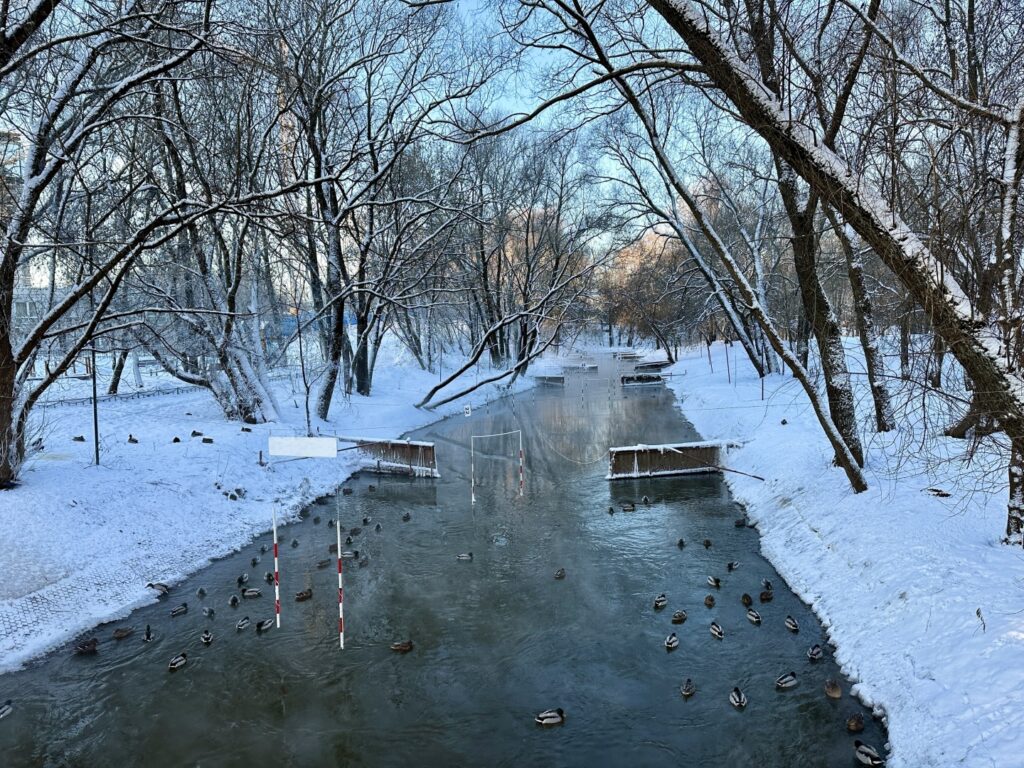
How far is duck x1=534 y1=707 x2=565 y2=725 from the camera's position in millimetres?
6582

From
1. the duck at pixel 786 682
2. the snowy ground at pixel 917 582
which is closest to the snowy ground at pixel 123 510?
the duck at pixel 786 682

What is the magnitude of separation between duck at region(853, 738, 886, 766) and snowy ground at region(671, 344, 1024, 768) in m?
0.15

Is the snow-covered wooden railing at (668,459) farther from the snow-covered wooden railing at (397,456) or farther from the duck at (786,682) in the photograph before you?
the duck at (786,682)

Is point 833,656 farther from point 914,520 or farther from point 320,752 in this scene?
point 320,752

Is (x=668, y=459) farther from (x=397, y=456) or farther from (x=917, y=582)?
(x=917, y=582)

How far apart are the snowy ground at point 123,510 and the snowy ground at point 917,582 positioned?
10.4 meters

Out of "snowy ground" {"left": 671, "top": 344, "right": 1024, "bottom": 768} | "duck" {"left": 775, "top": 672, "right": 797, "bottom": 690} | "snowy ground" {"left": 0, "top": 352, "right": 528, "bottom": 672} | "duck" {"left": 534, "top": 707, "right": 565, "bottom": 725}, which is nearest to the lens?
"snowy ground" {"left": 671, "top": 344, "right": 1024, "bottom": 768}

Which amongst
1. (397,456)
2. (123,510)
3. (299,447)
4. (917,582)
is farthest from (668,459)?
(123,510)

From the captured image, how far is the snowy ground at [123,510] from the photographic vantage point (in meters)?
8.95

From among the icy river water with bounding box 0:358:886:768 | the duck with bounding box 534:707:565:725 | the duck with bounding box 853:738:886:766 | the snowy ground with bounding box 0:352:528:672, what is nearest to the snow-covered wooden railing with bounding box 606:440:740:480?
the icy river water with bounding box 0:358:886:768

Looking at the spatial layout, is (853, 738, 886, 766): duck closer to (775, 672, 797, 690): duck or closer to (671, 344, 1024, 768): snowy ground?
(671, 344, 1024, 768): snowy ground

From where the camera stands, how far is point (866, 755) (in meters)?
5.84

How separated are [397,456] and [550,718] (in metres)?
12.7

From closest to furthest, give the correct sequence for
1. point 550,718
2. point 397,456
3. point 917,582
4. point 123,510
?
1. point 550,718
2. point 917,582
3. point 123,510
4. point 397,456
